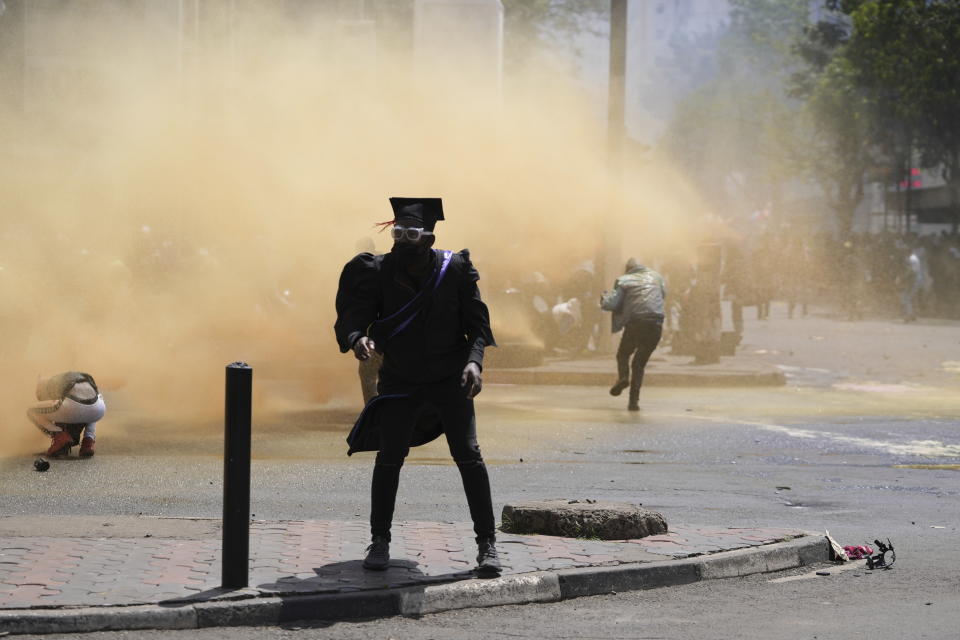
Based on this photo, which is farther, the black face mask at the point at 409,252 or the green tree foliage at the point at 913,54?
the green tree foliage at the point at 913,54

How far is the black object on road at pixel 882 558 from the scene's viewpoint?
6.93 metres

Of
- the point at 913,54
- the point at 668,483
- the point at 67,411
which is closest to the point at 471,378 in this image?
the point at 668,483

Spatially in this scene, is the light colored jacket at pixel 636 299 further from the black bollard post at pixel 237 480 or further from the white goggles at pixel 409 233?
the black bollard post at pixel 237 480

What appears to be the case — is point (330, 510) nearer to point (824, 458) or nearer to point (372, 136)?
point (824, 458)

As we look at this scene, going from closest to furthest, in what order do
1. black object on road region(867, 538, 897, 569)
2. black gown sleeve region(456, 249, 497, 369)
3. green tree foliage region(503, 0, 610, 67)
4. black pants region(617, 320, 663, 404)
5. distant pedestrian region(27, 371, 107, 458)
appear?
black gown sleeve region(456, 249, 497, 369), black object on road region(867, 538, 897, 569), distant pedestrian region(27, 371, 107, 458), black pants region(617, 320, 663, 404), green tree foliage region(503, 0, 610, 67)

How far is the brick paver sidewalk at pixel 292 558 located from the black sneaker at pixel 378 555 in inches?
1.8

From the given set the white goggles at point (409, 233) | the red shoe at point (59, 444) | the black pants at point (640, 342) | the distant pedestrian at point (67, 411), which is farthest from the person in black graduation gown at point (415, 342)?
the black pants at point (640, 342)

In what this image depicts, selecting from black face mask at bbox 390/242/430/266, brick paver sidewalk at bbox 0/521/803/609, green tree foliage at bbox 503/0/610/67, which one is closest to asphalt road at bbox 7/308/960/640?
brick paver sidewalk at bbox 0/521/803/609

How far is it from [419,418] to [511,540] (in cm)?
91

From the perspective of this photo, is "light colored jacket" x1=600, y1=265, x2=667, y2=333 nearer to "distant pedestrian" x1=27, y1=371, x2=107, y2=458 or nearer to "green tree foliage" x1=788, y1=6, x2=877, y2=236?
"distant pedestrian" x1=27, y1=371, x2=107, y2=458

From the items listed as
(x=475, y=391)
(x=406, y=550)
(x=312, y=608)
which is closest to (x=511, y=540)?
(x=406, y=550)

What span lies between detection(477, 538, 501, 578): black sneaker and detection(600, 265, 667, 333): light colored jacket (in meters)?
9.18

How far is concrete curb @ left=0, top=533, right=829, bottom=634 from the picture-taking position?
5.40 meters

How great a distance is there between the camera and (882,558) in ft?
22.9
